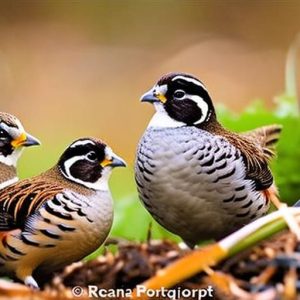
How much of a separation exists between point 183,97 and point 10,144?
196mm

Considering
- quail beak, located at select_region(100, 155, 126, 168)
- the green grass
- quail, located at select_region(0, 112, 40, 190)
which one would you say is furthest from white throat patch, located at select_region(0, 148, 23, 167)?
the green grass

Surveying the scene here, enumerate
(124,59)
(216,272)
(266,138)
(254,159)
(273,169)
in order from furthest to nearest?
1. (124,59)
2. (273,169)
3. (266,138)
4. (254,159)
5. (216,272)

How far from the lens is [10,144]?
45.6 inches

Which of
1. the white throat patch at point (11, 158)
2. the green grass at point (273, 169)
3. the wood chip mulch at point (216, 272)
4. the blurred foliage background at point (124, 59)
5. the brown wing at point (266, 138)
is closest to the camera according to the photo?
the wood chip mulch at point (216, 272)

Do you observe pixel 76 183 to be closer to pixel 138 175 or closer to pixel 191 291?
pixel 138 175

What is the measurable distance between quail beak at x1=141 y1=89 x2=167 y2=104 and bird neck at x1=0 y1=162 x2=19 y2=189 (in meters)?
0.17

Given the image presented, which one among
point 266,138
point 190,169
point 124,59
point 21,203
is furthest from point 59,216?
point 124,59

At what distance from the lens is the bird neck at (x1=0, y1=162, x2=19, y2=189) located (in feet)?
Answer: 3.83

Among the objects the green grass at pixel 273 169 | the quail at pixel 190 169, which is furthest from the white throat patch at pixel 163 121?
the green grass at pixel 273 169

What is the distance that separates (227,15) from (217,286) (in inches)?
73.7

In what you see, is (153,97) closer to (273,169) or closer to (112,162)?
(112,162)

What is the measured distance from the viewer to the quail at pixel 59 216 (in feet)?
3.63

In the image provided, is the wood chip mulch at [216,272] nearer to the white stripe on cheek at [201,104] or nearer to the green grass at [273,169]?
the white stripe on cheek at [201,104]

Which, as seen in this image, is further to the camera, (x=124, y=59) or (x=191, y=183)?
(x=124, y=59)
